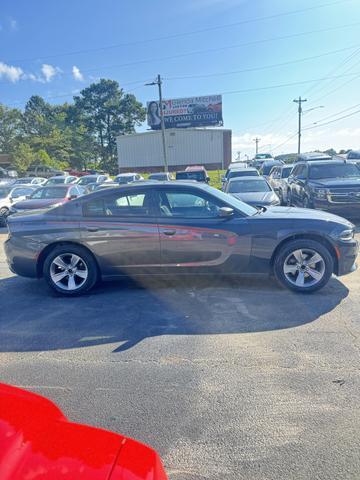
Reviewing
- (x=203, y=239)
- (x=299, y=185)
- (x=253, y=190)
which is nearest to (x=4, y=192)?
(x=253, y=190)

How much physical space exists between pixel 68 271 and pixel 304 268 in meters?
3.36

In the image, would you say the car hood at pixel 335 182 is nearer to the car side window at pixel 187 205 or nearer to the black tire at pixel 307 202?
the black tire at pixel 307 202

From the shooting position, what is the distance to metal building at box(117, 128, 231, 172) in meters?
45.5

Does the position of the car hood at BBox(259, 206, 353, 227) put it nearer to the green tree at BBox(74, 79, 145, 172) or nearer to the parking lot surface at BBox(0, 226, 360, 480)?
the parking lot surface at BBox(0, 226, 360, 480)

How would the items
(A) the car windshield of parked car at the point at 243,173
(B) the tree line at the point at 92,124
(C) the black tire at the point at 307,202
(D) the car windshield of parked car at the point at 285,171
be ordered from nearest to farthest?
(C) the black tire at the point at 307,202 < (A) the car windshield of parked car at the point at 243,173 < (D) the car windshield of parked car at the point at 285,171 < (B) the tree line at the point at 92,124

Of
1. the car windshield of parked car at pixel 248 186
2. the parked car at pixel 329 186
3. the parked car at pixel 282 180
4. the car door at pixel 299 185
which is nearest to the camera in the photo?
the parked car at pixel 329 186

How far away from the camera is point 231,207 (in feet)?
16.1

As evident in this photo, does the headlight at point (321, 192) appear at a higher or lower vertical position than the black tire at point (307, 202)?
higher

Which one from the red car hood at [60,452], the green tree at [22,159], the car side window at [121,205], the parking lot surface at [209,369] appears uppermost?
the green tree at [22,159]

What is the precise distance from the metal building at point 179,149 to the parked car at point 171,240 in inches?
1659

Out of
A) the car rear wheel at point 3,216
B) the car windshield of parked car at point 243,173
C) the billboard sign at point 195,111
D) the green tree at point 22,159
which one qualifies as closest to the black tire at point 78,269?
the car rear wheel at point 3,216

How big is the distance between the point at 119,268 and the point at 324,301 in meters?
2.82

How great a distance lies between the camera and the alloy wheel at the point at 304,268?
4742mm

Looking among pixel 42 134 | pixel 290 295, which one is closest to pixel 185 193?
pixel 290 295
